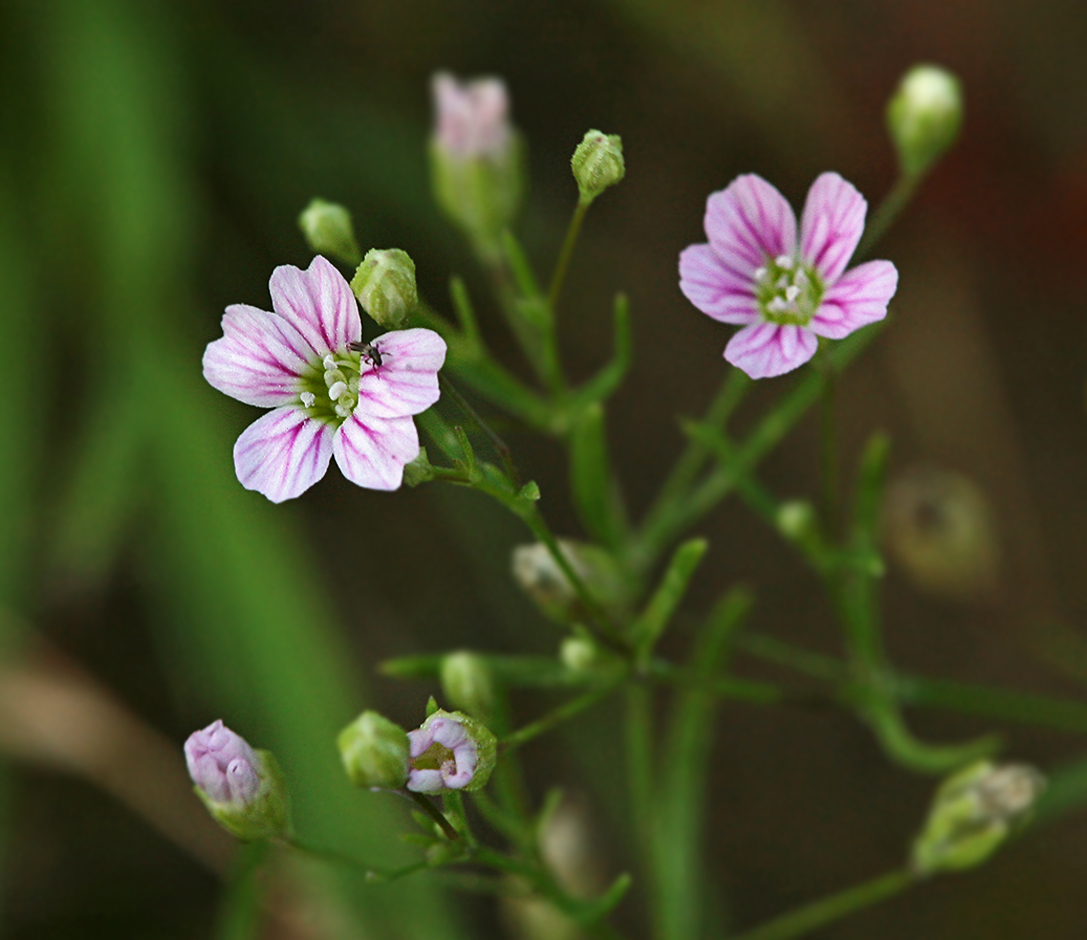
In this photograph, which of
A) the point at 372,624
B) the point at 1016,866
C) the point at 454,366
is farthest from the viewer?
the point at 372,624

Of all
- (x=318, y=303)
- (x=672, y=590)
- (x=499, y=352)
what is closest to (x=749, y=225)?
(x=672, y=590)

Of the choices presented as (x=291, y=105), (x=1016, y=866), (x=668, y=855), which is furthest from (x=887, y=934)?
(x=291, y=105)

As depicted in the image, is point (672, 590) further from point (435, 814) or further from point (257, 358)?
point (257, 358)

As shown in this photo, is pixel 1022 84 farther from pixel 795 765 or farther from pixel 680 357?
pixel 795 765

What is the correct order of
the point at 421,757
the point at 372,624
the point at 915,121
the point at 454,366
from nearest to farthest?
the point at 421,757 < the point at 454,366 < the point at 915,121 < the point at 372,624

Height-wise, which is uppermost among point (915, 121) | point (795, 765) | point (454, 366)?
point (454, 366)

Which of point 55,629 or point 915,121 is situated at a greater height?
point 915,121

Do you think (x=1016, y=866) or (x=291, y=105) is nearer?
(x=1016, y=866)

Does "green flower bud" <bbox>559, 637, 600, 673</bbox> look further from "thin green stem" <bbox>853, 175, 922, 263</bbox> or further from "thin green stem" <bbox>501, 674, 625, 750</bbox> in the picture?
"thin green stem" <bbox>853, 175, 922, 263</bbox>
